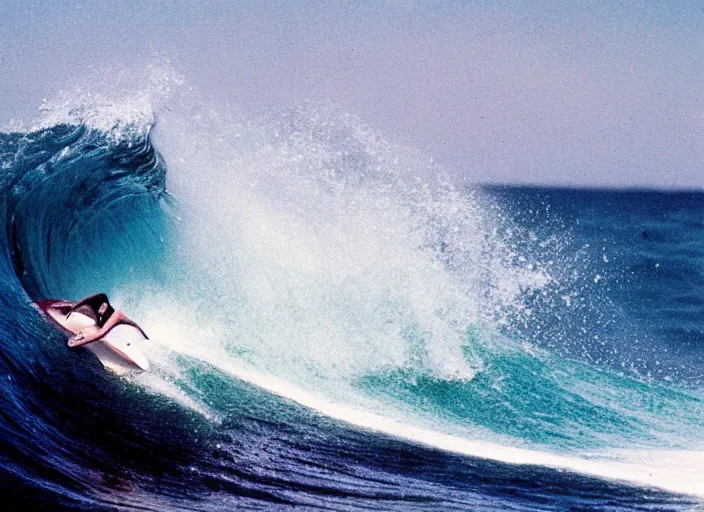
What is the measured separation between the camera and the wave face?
3807 mm

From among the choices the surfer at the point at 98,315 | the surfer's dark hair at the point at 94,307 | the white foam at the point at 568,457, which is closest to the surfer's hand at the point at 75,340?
the surfer at the point at 98,315

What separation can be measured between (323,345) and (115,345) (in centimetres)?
178

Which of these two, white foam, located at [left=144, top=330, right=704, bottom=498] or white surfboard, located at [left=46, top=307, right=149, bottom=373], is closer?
white foam, located at [left=144, top=330, right=704, bottom=498]

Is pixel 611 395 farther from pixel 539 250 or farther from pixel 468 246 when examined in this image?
pixel 539 250

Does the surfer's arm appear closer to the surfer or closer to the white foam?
the surfer

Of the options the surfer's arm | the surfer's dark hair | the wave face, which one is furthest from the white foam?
the surfer's dark hair

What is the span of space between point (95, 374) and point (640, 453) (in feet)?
12.3

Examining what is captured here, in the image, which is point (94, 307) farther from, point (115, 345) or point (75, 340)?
point (115, 345)

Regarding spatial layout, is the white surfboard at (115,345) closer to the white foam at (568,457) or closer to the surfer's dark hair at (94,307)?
the surfer's dark hair at (94,307)

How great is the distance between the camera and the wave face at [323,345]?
381 cm

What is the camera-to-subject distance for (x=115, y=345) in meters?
4.73

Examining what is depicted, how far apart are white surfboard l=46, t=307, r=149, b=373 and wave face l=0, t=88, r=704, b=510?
0.09 m

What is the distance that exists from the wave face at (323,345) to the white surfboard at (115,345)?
0.09 m

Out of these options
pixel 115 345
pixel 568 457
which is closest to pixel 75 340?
pixel 115 345
